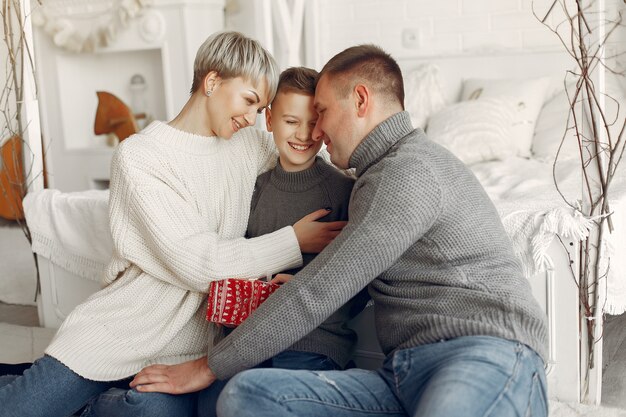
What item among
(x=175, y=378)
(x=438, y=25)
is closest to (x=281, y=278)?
(x=175, y=378)

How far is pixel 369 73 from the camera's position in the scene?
64.8 inches

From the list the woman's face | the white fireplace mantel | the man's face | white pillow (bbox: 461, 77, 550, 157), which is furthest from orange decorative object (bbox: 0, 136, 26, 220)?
white pillow (bbox: 461, 77, 550, 157)

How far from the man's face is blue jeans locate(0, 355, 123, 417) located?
0.82m

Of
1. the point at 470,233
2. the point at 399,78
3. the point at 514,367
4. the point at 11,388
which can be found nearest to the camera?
the point at 514,367

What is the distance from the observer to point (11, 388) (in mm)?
1830

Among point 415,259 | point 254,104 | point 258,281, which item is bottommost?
point 258,281

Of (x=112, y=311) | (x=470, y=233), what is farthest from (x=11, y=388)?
(x=470, y=233)

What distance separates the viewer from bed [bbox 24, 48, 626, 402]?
198 cm

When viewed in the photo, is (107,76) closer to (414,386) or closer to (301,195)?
(301,195)

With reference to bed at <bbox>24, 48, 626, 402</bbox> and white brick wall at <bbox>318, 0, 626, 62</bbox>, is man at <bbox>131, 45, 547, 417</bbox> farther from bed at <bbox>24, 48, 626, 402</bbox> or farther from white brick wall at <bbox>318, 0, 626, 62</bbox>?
white brick wall at <bbox>318, 0, 626, 62</bbox>

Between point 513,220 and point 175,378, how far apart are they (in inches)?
37.3

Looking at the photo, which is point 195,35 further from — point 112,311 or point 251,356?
point 251,356

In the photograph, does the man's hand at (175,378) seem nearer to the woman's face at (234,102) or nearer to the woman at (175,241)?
the woman at (175,241)

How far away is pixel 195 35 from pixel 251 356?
274 centimetres
